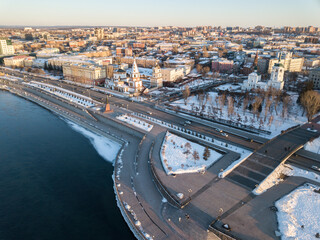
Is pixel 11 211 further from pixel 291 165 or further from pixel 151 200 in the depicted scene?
pixel 291 165

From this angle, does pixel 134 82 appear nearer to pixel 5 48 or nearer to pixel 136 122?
pixel 136 122

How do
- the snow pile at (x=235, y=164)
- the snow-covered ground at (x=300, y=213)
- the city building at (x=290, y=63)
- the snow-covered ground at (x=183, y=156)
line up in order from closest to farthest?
1. the snow-covered ground at (x=300, y=213)
2. the snow pile at (x=235, y=164)
3. the snow-covered ground at (x=183, y=156)
4. the city building at (x=290, y=63)

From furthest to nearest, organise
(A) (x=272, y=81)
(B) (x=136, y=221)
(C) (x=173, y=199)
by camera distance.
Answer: (A) (x=272, y=81)
(C) (x=173, y=199)
(B) (x=136, y=221)

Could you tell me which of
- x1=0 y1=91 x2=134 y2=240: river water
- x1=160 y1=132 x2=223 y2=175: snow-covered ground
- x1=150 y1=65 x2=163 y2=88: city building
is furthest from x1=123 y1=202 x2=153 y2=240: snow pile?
x1=150 y1=65 x2=163 y2=88: city building

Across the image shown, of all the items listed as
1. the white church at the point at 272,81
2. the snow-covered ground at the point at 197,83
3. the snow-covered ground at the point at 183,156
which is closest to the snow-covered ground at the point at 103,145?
the snow-covered ground at the point at 183,156

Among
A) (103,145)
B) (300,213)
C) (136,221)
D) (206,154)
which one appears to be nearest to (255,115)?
(206,154)

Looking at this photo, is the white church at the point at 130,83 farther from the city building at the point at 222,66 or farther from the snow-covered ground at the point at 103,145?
the city building at the point at 222,66

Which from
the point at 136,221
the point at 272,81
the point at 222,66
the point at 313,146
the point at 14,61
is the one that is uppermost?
the point at 14,61
